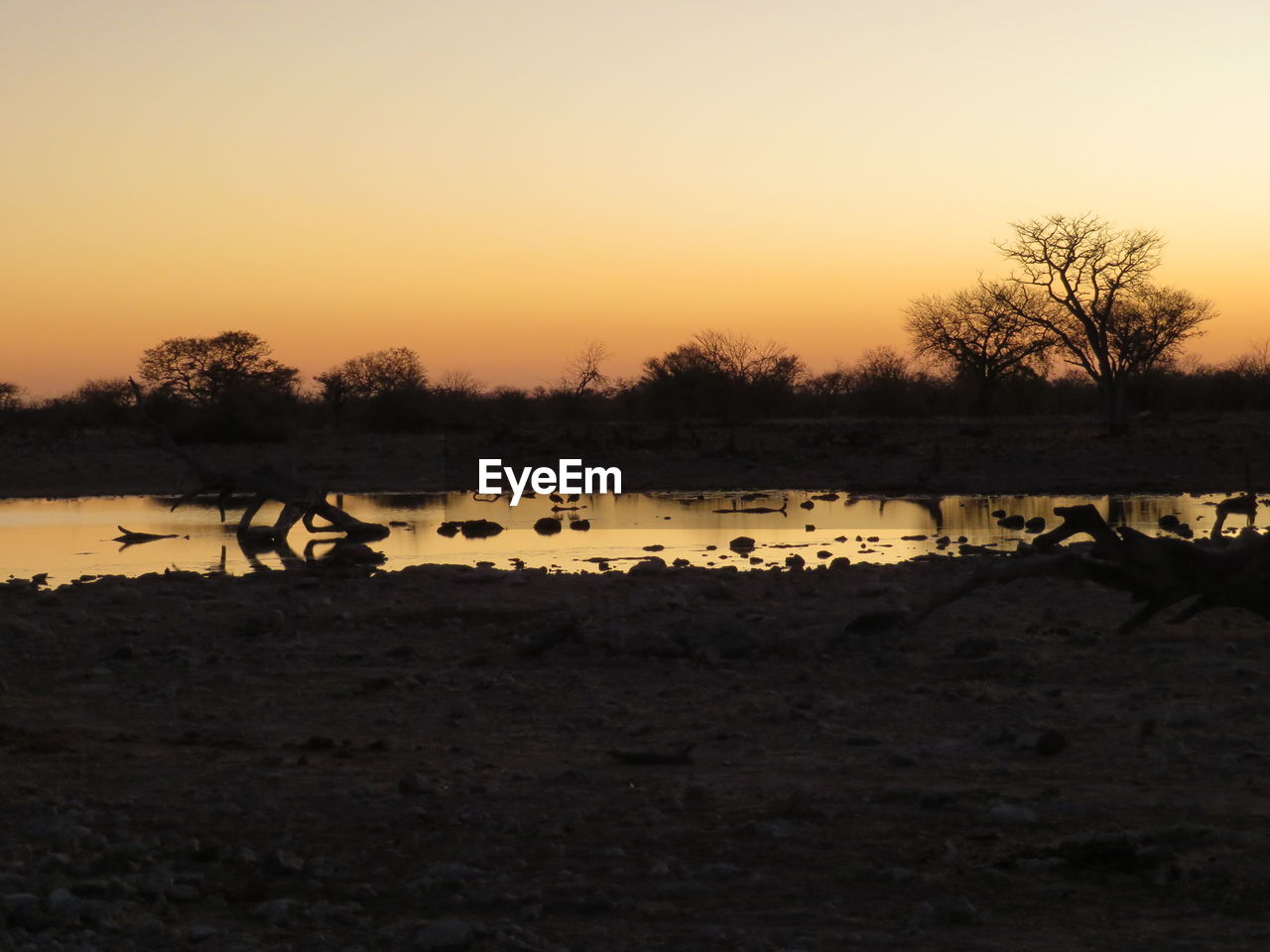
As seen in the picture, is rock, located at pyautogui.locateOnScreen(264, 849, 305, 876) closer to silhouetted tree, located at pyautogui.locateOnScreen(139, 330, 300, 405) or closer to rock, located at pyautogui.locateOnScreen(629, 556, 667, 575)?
rock, located at pyautogui.locateOnScreen(629, 556, 667, 575)

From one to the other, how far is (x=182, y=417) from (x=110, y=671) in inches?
1443

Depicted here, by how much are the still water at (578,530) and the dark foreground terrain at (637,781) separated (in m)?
5.63

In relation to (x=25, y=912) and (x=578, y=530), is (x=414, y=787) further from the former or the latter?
(x=578, y=530)

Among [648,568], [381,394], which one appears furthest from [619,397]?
[648,568]

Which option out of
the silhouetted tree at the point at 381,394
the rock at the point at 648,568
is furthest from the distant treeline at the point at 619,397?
the rock at the point at 648,568

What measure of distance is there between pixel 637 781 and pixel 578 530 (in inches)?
549

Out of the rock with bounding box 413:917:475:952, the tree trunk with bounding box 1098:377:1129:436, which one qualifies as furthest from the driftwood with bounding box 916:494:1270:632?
the tree trunk with bounding box 1098:377:1129:436

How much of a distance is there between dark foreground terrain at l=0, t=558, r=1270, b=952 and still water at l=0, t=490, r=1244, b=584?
5.63m

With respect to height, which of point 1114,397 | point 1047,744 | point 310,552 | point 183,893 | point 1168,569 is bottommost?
point 183,893

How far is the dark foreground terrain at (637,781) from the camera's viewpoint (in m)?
3.97

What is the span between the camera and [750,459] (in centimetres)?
3100

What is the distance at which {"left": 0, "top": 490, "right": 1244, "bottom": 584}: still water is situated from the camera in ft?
50.2

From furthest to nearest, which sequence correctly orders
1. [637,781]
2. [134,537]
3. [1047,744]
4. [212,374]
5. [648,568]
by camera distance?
1. [212,374]
2. [134,537]
3. [648,568]
4. [1047,744]
5. [637,781]

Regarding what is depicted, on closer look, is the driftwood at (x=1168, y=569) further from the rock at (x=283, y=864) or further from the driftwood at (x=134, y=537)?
the driftwood at (x=134, y=537)
